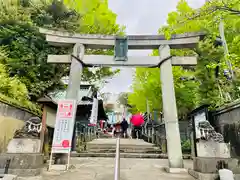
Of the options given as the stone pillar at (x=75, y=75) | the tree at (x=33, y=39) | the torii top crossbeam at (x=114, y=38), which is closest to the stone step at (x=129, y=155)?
the stone pillar at (x=75, y=75)

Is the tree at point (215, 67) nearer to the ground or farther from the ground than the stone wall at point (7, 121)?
farther from the ground

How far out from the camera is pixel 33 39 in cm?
970

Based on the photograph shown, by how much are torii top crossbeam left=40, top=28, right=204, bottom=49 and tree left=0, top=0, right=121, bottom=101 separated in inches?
119

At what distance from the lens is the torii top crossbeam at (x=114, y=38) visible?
702cm

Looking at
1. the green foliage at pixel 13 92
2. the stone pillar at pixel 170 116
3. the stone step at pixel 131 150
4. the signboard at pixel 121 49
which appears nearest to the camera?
the stone pillar at pixel 170 116

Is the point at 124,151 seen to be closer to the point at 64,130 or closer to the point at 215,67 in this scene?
the point at 64,130

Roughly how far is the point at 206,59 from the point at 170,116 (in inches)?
210

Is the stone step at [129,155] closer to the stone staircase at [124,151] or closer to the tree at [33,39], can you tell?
the stone staircase at [124,151]

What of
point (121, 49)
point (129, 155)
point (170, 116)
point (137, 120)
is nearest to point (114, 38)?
point (121, 49)

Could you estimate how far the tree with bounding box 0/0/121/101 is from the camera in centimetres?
921

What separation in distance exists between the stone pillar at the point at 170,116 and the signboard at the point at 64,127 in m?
3.38

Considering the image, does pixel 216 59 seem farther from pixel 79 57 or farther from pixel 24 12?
pixel 24 12

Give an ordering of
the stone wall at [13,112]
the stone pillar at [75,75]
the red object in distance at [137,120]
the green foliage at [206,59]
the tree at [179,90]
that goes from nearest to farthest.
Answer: the green foliage at [206,59], the stone wall at [13,112], the stone pillar at [75,75], the tree at [179,90], the red object in distance at [137,120]

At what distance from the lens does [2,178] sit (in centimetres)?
383
